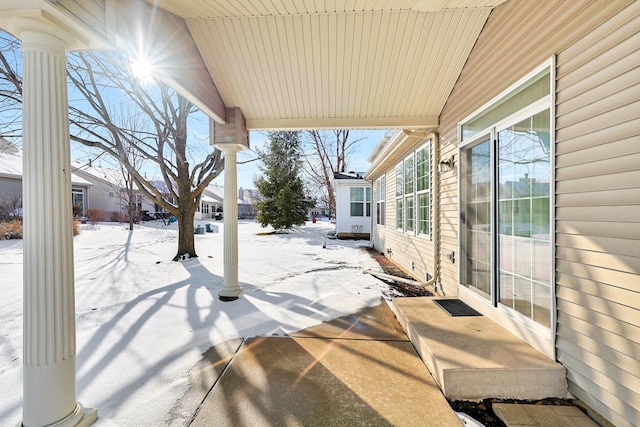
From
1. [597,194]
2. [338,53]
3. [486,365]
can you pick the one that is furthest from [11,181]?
[597,194]

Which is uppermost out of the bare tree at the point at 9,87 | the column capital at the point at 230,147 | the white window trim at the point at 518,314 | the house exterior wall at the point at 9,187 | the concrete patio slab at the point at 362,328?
the bare tree at the point at 9,87

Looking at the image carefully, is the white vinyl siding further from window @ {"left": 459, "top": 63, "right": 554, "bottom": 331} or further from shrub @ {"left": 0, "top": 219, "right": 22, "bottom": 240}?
shrub @ {"left": 0, "top": 219, "right": 22, "bottom": 240}

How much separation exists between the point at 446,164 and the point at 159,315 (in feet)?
14.9

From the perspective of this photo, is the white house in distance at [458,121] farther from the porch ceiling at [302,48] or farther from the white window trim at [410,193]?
the white window trim at [410,193]

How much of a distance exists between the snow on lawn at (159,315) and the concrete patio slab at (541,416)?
80.9 inches

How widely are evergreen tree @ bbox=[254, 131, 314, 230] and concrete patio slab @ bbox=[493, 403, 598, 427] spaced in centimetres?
1591

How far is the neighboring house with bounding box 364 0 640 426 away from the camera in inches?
66.5

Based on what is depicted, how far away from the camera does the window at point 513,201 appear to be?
236 cm

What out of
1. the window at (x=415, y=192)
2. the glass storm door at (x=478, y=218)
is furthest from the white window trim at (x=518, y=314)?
the window at (x=415, y=192)

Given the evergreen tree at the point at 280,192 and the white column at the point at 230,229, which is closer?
the white column at the point at 230,229

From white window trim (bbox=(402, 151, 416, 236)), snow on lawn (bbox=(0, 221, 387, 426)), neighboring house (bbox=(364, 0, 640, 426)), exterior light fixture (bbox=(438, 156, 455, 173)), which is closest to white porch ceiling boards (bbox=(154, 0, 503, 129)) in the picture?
neighboring house (bbox=(364, 0, 640, 426))

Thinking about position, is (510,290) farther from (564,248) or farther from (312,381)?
(312,381)

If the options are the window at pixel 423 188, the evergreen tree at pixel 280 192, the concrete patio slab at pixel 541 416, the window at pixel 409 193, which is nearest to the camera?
the concrete patio slab at pixel 541 416

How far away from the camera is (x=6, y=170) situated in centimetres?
1664
